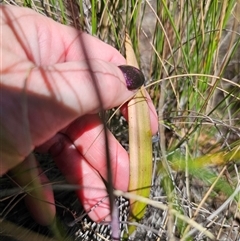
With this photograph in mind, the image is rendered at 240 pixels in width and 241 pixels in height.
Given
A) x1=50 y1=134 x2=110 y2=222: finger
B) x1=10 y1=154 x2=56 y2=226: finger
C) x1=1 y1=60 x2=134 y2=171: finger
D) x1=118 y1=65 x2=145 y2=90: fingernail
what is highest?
x1=1 y1=60 x2=134 y2=171: finger

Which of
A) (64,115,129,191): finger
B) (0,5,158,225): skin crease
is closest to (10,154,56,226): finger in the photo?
(0,5,158,225): skin crease

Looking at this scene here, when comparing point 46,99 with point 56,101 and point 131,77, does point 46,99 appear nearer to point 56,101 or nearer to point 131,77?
point 56,101

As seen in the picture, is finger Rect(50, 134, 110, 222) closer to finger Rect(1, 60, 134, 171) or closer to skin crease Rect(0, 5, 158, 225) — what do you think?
skin crease Rect(0, 5, 158, 225)

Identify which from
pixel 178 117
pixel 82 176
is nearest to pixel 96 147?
pixel 82 176

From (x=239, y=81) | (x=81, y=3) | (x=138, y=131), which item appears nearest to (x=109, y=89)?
(x=138, y=131)

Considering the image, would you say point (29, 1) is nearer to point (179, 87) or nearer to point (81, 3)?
point (81, 3)
